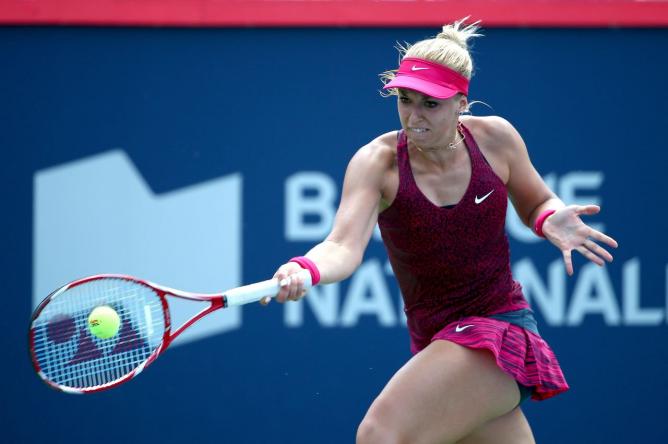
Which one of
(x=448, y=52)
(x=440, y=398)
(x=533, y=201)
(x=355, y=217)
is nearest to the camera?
(x=440, y=398)

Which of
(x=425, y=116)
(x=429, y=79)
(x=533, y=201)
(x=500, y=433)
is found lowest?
(x=500, y=433)

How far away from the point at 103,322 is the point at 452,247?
44.2 inches

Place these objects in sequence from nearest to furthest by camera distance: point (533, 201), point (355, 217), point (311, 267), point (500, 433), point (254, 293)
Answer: point (254, 293)
point (311, 267)
point (355, 217)
point (500, 433)
point (533, 201)

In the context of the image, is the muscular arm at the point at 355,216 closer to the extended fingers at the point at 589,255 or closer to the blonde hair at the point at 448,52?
the blonde hair at the point at 448,52

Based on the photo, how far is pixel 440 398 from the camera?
3209 millimetres

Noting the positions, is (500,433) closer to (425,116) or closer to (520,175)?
(520,175)

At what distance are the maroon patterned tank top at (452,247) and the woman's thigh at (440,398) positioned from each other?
0.21 m

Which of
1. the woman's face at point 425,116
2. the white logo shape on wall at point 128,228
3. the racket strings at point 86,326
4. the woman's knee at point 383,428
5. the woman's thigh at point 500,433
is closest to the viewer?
the woman's knee at point 383,428

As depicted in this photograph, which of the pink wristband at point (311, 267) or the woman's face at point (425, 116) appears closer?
the pink wristband at point (311, 267)

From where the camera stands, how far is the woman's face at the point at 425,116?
3.34 metres

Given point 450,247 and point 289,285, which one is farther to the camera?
point 450,247

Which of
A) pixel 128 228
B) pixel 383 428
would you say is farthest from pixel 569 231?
pixel 128 228

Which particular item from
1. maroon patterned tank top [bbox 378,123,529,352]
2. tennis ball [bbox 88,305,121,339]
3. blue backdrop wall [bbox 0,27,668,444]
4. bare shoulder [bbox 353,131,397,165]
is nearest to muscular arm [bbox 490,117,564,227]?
maroon patterned tank top [bbox 378,123,529,352]

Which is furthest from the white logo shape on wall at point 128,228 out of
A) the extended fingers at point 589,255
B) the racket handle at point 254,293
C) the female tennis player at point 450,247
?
the extended fingers at point 589,255
